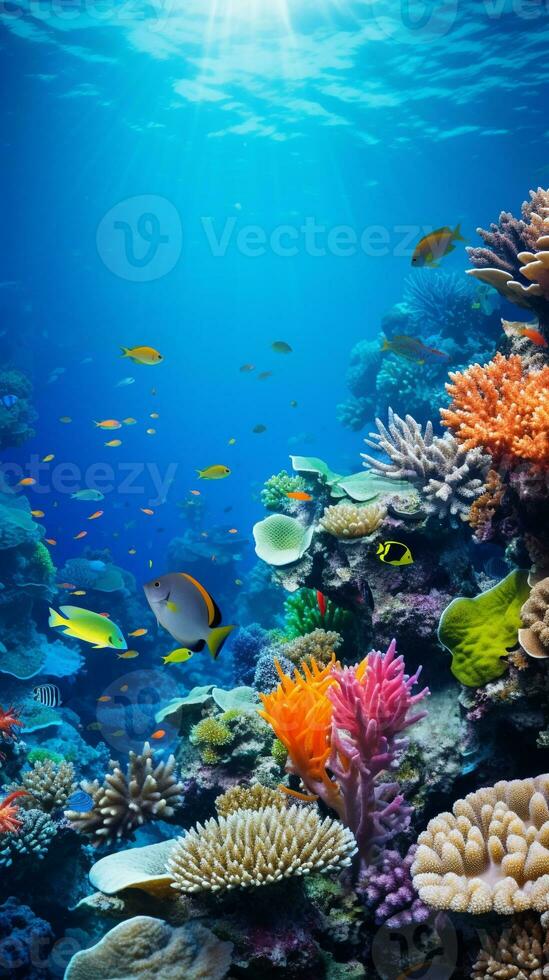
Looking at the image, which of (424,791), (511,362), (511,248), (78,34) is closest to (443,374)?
(511,248)

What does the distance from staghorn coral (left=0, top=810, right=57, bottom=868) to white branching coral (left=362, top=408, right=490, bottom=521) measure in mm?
4381

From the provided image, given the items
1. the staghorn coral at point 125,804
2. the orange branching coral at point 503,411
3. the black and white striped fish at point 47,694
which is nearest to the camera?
the orange branching coral at point 503,411

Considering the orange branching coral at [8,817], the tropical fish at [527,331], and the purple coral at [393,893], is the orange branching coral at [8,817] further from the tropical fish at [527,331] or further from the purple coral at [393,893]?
the tropical fish at [527,331]

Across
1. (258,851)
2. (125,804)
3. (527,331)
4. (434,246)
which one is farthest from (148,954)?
(434,246)

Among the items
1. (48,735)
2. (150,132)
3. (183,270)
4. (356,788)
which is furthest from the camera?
(183,270)

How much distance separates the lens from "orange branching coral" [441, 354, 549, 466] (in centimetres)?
328

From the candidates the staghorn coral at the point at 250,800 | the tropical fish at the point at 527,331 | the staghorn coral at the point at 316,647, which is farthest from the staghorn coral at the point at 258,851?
the tropical fish at the point at 527,331

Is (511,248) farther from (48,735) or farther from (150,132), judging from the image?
(150,132)

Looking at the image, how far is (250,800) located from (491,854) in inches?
65.5

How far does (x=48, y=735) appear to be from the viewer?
9.39 metres

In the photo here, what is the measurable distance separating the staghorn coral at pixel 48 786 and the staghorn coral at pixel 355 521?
142 inches

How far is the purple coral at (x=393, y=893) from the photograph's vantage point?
8.91 feet

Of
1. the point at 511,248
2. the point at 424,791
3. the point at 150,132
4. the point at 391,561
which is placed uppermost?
the point at 150,132

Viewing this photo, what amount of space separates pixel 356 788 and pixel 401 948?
78 centimetres
